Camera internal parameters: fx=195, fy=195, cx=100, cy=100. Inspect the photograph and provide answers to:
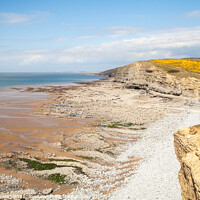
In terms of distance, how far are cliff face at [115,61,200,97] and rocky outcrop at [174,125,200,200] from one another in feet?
118

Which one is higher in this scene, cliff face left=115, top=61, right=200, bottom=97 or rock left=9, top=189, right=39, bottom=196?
cliff face left=115, top=61, right=200, bottom=97

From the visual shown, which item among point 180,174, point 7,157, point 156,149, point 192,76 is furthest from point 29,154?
point 192,76

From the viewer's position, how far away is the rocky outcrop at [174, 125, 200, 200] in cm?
Answer: 563

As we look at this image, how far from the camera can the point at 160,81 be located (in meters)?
48.8

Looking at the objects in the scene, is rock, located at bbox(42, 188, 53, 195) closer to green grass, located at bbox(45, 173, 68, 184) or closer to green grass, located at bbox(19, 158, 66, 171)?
green grass, located at bbox(45, 173, 68, 184)

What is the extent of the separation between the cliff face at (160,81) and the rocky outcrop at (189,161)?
3598cm

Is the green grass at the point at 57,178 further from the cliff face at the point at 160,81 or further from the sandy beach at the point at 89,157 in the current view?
the cliff face at the point at 160,81

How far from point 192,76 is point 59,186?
39.9 metres

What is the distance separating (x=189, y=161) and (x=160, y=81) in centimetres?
4493

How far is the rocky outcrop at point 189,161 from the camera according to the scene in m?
5.63

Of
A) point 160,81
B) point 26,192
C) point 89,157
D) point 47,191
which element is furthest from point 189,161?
point 160,81

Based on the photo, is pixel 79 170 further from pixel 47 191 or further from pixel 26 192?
pixel 26 192

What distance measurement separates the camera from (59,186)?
35.8ft

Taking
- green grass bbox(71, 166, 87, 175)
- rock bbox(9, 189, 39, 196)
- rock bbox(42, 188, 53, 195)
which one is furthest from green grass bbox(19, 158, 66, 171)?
rock bbox(9, 189, 39, 196)
